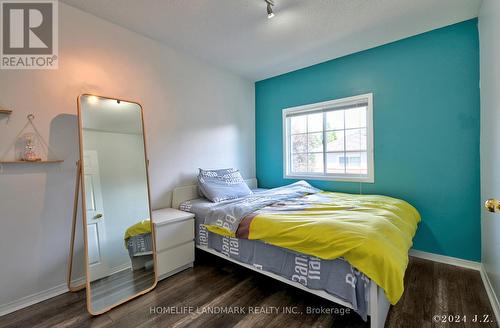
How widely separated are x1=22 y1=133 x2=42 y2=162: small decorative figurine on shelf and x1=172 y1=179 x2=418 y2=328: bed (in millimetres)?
1450

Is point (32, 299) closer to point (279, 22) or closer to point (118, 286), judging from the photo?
point (118, 286)

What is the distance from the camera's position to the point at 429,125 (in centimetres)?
251

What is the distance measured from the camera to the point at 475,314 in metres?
1.65

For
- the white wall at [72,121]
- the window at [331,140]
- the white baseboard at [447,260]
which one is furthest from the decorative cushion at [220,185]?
the white baseboard at [447,260]

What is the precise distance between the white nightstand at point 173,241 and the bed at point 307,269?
0.12 m

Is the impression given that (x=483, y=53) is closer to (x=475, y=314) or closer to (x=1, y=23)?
(x=475, y=314)

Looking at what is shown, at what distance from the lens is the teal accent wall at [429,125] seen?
2.30 metres

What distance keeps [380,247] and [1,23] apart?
3.21 meters

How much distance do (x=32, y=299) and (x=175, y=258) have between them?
3.66ft

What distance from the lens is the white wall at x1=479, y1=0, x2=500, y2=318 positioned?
163 cm

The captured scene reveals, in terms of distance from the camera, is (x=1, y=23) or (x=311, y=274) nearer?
(x=311, y=274)

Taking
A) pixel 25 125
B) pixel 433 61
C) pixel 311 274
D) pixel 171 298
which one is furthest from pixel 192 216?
pixel 433 61

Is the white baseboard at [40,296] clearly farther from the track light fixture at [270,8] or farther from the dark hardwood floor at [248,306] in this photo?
the track light fixture at [270,8]

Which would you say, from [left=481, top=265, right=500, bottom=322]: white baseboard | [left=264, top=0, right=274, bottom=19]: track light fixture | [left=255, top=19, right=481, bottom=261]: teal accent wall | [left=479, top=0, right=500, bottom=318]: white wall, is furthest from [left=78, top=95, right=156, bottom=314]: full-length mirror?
[left=479, top=0, right=500, bottom=318]: white wall
